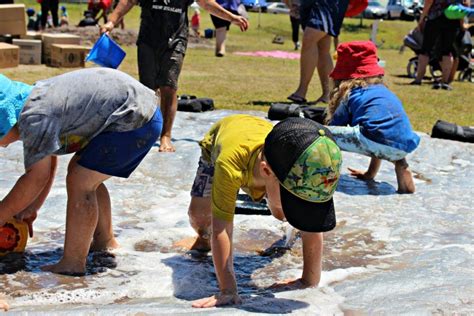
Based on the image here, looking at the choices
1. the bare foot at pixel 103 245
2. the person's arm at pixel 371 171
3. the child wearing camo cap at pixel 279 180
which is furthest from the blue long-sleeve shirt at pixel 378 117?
the bare foot at pixel 103 245

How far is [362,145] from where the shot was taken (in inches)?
212

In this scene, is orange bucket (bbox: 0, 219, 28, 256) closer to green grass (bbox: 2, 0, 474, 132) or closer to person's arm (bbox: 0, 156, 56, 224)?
person's arm (bbox: 0, 156, 56, 224)

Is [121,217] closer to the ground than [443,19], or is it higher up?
closer to the ground

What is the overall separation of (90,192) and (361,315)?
1.28m

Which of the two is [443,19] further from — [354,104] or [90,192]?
[90,192]

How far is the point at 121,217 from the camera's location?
4535 mm

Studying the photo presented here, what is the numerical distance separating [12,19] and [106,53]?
22.2ft

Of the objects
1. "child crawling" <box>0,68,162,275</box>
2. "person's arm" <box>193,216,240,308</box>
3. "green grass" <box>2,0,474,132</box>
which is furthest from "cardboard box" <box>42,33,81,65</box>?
"person's arm" <box>193,216,240,308</box>

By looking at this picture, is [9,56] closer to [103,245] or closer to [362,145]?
[362,145]

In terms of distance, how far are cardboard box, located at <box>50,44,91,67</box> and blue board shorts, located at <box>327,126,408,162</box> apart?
280 inches

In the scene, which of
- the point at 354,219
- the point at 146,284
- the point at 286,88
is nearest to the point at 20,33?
the point at 286,88

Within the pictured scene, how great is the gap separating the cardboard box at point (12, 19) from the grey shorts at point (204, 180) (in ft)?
30.3

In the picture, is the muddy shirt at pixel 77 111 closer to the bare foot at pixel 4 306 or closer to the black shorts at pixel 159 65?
the bare foot at pixel 4 306

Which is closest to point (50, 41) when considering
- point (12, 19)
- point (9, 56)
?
point (12, 19)
